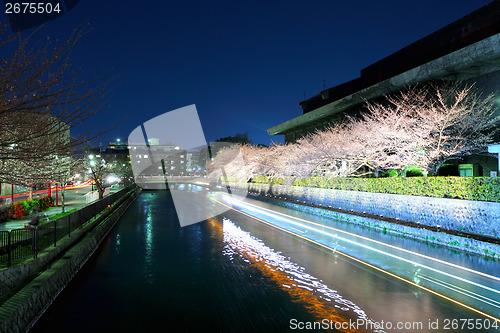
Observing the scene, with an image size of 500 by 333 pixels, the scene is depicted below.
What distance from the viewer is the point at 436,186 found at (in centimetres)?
1630

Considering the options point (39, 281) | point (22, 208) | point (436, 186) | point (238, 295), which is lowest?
point (238, 295)

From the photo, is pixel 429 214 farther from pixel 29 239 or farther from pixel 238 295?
pixel 29 239

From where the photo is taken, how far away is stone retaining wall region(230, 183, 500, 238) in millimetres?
13108

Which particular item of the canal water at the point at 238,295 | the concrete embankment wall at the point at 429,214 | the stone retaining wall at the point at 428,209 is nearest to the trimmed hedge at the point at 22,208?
the canal water at the point at 238,295

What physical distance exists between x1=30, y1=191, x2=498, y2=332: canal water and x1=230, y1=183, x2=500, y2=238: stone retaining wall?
6.16 m

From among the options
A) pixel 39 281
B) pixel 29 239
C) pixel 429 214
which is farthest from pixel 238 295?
pixel 429 214

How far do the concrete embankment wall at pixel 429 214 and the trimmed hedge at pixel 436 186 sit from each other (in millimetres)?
548

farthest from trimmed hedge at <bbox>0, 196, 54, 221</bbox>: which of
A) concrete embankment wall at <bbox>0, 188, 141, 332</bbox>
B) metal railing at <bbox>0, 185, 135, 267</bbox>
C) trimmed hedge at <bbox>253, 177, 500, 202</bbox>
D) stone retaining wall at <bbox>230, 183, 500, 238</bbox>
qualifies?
trimmed hedge at <bbox>253, 177, 500, 202</bbox>

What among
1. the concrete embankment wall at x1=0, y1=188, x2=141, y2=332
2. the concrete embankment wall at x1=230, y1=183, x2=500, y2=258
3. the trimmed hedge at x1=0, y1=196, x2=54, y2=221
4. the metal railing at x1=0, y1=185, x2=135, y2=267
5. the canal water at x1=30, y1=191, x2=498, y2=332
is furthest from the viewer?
the trimmed hedge at x1=0, y1=196, x2=54, y2=221

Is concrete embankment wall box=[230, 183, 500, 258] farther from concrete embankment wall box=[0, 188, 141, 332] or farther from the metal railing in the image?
the metal railing

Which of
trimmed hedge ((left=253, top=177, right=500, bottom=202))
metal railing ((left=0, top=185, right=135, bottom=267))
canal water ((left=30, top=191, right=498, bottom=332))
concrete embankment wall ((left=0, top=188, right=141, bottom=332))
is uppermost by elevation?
trimmed hedge ((left=253, top=177, right=500, bottom=202))

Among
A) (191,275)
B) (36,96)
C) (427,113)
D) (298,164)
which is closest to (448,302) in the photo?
(191,275)

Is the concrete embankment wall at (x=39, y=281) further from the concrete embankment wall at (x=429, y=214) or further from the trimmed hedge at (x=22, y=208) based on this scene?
the concrete embankment wall at (x=429, y=214)

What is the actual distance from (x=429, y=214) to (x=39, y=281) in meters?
15.1
